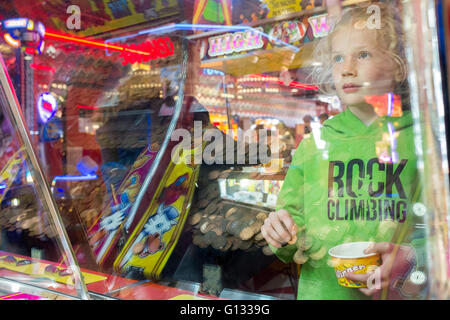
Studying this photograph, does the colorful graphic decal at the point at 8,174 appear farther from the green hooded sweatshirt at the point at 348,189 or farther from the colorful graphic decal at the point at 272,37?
the green hooded sweatshirt at the point at 348,189

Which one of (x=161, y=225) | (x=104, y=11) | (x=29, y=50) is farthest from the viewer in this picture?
(x=29, y=50)

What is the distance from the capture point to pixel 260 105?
95.8 inches

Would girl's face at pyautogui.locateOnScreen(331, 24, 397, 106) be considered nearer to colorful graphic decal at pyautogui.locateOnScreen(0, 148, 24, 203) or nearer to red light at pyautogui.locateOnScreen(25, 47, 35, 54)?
colorful graphic decal at pyautogui.locateOnScreen(0, 148, 24, 203)

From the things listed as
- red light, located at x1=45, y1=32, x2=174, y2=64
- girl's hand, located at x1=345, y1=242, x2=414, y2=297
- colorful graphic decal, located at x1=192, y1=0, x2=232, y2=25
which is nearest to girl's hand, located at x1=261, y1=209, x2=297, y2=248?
girl's hand, located at x1=345, y1=242, x2=414, y2=297

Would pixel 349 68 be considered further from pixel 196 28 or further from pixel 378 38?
pixel 196 28

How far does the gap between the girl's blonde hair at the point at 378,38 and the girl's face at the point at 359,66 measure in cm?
2

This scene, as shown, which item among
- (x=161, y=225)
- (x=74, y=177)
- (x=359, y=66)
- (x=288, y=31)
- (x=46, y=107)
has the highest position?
(x=288, y=31)

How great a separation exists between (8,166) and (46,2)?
115cm

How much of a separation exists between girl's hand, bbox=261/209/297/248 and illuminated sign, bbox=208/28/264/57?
3.60 feet

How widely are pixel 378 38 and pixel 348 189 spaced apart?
1.96ft

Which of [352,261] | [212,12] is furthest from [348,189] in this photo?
[212,12]

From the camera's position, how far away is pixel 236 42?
2.41 m
